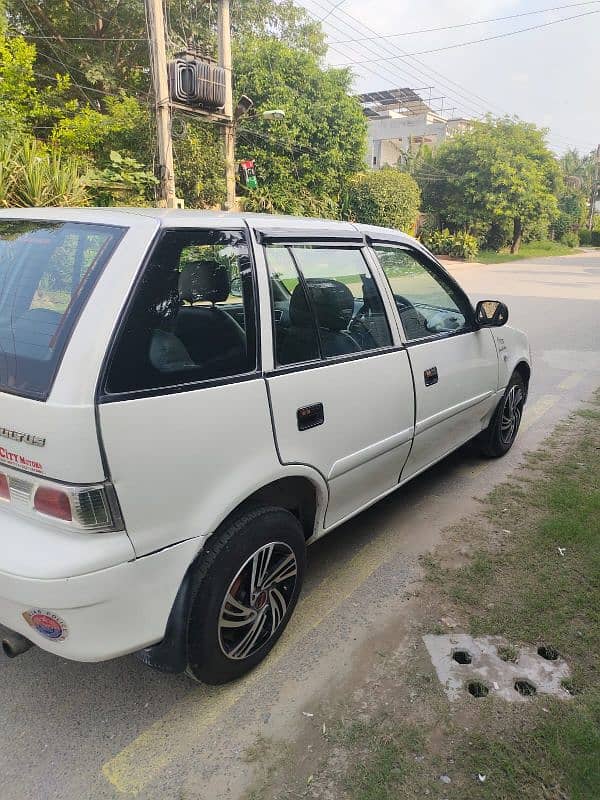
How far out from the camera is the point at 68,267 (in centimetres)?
200

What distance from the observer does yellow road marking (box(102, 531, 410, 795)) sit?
6.43 feet

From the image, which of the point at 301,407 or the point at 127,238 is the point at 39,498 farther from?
the point at 301,407

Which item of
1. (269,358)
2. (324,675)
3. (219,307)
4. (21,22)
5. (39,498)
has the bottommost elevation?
(324,675)

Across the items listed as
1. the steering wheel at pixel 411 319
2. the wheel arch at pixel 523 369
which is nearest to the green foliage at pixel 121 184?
the wheel arch at pixel 523 369

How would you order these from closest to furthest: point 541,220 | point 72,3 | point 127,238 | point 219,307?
point 127,238, point 219,307, point 72,3, point 541,220

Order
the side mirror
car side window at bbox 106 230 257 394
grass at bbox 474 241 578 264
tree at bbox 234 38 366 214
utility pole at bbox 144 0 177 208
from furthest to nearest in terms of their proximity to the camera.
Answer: grass at bbox 474 241 578 264 → tree at bbox 234 38 366 214 → utility pole at bbox 144 0 177 208 → the side mirror → car side window at bbox 106 230 257 394

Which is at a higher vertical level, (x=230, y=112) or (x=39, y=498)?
(x=230, y=112)

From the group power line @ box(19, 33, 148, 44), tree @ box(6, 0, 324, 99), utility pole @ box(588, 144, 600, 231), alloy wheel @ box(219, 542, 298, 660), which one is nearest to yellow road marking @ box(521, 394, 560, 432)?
alloy wheel @ box(219, 542, 298, 660)

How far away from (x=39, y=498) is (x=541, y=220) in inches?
1598

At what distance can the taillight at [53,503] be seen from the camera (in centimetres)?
173

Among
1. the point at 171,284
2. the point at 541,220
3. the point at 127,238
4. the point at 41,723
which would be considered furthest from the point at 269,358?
the point at 541,220

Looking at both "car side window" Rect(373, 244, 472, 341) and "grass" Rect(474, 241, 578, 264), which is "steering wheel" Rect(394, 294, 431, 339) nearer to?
"car side window" Rect(373, 244, 472, 341)

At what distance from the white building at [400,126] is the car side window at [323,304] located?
49.0 metres

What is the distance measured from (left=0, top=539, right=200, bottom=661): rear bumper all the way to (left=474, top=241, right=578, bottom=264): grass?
3166 cm
